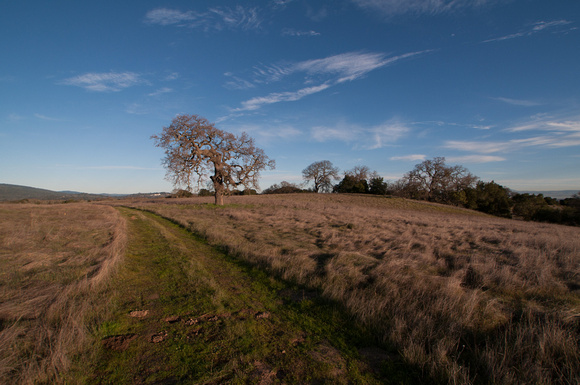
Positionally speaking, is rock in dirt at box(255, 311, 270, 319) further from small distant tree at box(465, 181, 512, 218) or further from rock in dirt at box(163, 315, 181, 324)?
small distant tree at box(465, 181, 512, 218)

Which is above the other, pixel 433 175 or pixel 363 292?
pixel 433 175

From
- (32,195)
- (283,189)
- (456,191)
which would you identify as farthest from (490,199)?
(32,195)

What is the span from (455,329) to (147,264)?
7733 mm

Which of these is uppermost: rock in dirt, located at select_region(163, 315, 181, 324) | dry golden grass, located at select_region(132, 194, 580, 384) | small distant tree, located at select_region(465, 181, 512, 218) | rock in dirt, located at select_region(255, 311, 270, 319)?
small distant tree, located at select_region(465, 181, 512, 218)

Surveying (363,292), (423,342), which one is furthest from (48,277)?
(423,342)

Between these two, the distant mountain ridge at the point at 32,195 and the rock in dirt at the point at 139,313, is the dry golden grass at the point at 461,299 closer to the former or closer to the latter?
the rock in dirt at the point at 139,313

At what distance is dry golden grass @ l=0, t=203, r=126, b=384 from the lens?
2734 mm

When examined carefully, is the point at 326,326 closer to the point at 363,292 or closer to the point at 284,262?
the point at 363,292

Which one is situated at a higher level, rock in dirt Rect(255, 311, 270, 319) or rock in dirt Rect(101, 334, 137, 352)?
rock in dirt Rect(101, 334, 137, 352)

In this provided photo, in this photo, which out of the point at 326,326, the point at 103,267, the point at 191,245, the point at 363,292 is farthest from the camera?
the point at 191,245

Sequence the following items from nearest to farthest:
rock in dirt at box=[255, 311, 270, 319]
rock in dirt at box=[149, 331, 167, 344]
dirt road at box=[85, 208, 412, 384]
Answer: dirt road at box=[85, 208, 412, 384] < rock in dirt at box=[149, 331, 167, 344] < rock in dirt at box=[255, 311, 270, 319]

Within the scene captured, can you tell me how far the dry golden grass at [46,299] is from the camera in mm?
2734

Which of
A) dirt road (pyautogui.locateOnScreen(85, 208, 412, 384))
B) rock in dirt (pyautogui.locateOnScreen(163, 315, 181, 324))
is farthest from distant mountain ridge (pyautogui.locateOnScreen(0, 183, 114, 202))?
rock in dirt (pyautogui.locateOnScreen(163, 315, 181, 324))

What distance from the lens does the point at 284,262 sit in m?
7.05
